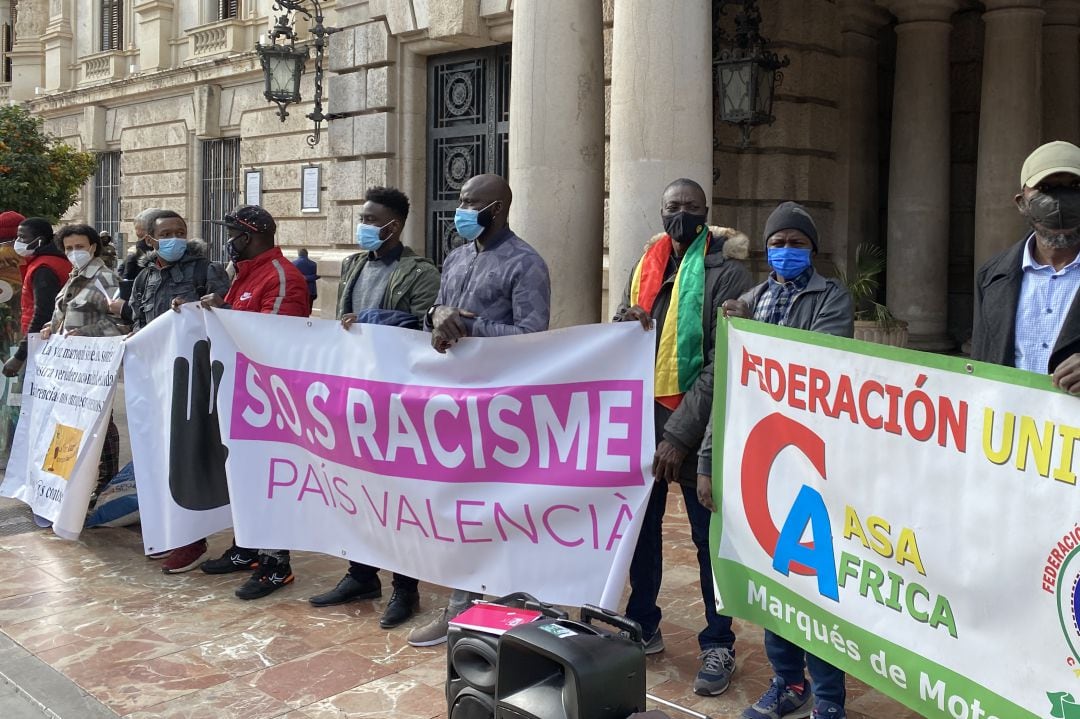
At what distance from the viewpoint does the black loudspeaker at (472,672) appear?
3.04m

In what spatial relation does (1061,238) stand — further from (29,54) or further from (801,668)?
(29,54)

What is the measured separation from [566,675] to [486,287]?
7.22 feet

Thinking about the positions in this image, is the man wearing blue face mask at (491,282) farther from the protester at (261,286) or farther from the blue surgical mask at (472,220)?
the protester at (261,286)

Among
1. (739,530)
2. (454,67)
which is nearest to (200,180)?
(454,67)

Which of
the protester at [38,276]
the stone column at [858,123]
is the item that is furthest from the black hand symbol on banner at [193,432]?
the stone column at [858,123]

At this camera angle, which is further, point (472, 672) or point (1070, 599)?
point (472, 672)

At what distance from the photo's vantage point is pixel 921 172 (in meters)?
12.1

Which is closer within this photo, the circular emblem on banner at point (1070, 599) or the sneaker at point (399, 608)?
the circular emblem on banner at point (1070, 599)

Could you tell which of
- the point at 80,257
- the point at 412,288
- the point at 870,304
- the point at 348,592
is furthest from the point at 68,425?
the point at 870,304

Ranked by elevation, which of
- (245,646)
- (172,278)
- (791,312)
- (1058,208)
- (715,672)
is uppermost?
(1058,208)

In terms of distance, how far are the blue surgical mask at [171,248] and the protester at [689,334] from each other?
304 centimetres

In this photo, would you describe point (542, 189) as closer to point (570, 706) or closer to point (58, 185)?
point (570, 706)

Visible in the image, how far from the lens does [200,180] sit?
69.5 feet

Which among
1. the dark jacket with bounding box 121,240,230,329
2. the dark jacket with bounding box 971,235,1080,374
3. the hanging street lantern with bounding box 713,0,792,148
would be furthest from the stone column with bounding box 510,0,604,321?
the dark jacket with bounding box 971,235,1080,374
